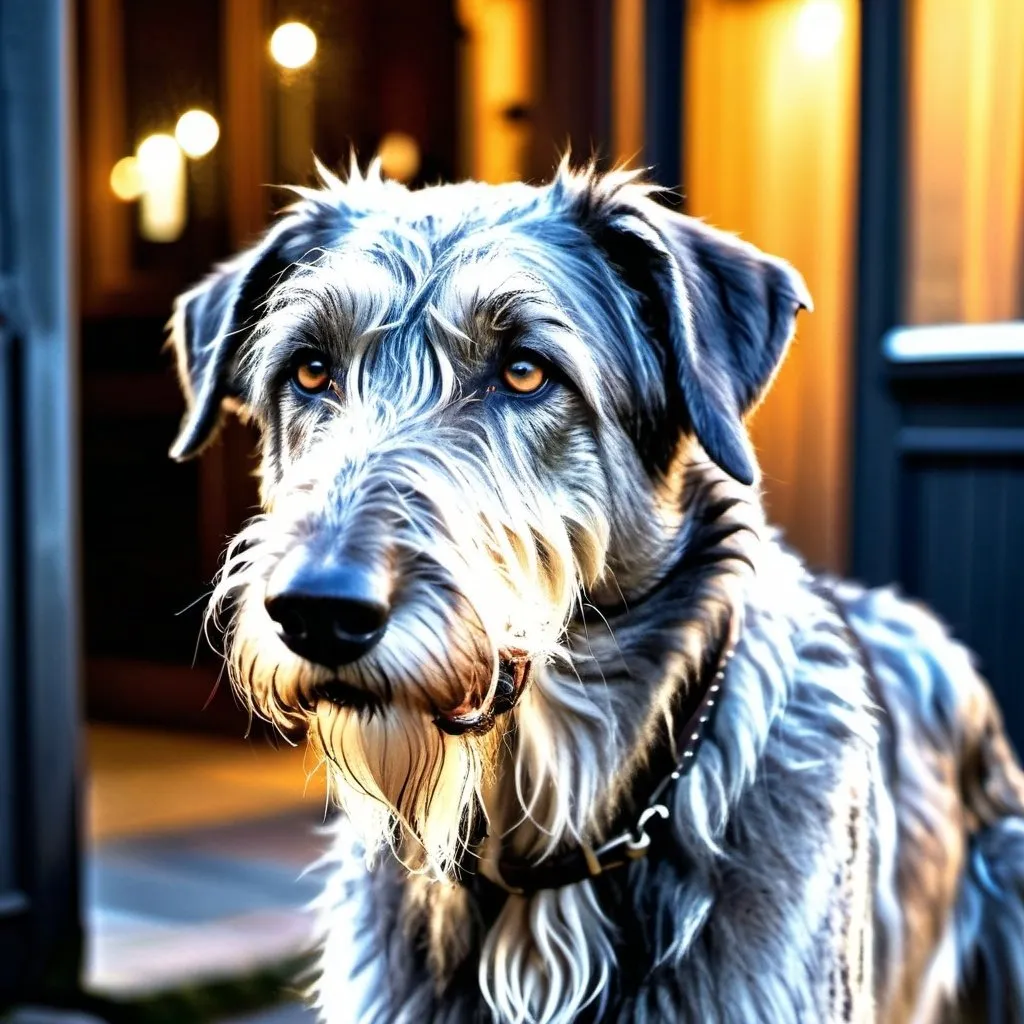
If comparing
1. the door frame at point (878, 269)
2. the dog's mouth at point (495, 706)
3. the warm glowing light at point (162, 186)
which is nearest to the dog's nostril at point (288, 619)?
the dog's mouth at point (495, 706)

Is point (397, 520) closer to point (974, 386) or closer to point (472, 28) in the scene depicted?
point (974, 386)

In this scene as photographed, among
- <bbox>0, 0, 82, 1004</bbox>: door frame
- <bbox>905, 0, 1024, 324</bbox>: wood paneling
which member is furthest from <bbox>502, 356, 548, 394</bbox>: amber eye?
<bbox>905, 0, 1024, 324</bbox>: wood paneling

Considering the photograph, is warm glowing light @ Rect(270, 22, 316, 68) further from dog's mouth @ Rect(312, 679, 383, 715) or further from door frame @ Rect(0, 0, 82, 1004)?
dog's mouth @ Rect(312, 679, 383, 715)

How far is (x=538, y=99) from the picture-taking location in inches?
241

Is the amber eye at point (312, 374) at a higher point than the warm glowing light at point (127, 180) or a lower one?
lower

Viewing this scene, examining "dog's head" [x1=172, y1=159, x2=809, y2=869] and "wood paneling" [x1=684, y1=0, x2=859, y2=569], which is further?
"wood paneling" [x1=684, y1=0, x2=859, y2=569]

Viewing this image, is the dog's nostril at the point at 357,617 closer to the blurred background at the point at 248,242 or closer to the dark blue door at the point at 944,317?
the blurred background at the point at 248,242

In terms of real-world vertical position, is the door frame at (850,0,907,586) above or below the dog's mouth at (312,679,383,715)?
above

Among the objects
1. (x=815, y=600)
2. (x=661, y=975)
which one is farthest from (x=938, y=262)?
(x=661, y=975)

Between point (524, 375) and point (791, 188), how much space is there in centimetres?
513

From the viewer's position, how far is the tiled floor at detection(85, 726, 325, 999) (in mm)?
4352

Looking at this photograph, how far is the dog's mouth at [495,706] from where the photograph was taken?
204 centimetres

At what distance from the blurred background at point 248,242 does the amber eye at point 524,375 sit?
2078 mm

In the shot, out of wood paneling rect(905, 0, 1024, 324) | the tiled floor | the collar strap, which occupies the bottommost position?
the tiled floor
